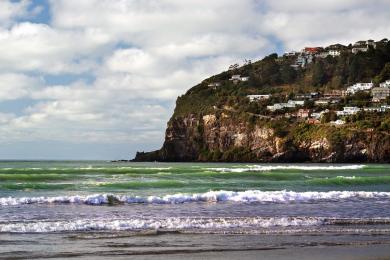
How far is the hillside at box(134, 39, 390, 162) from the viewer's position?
116938mm

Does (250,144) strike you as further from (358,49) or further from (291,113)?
(358,49)

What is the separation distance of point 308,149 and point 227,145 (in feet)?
83.5

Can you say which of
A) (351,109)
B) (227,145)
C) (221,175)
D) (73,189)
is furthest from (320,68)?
(73,189)

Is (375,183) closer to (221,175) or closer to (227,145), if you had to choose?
(221,175)

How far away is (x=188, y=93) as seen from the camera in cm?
16825

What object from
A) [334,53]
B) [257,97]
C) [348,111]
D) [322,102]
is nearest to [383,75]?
[322,102]

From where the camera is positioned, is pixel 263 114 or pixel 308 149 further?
pixel 263 114

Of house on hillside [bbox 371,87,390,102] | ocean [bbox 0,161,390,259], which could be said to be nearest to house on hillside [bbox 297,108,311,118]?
house on hillside [bbox 371,87,390,102]

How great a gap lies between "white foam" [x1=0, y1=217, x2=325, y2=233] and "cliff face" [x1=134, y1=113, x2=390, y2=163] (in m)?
99.7

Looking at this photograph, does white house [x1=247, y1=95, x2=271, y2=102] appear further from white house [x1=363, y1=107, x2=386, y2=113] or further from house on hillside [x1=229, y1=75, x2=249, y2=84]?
white house [x1=363, y1=107, x2=386, y2=113]

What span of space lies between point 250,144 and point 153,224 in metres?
116

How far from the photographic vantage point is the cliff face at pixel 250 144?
114 metres

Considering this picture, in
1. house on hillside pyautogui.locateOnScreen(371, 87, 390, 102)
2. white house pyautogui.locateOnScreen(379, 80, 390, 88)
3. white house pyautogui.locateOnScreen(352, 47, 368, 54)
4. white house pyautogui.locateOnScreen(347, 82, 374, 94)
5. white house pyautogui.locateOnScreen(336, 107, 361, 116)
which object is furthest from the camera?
white house pyautogui.locateOnScreen(352, 47, 368, 54)

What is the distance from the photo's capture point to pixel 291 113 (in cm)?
13850
